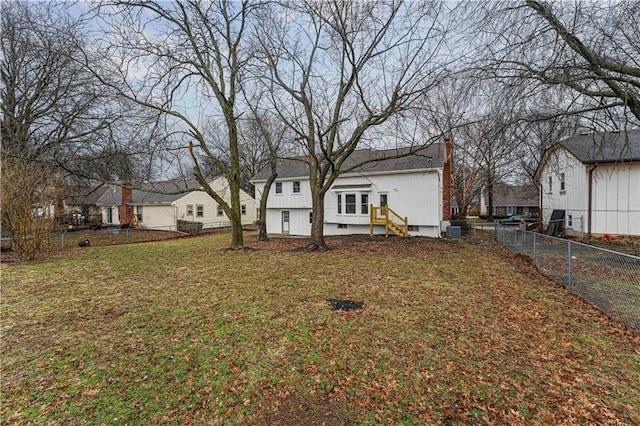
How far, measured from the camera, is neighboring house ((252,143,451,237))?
55.6 ft

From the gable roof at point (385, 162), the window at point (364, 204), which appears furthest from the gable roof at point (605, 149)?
the window at point (364, 204)

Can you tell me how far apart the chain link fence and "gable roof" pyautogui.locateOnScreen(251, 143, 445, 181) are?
607 centimetres

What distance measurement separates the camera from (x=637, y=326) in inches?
195

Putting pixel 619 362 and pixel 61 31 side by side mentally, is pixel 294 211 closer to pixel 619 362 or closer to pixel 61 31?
pixel 61 31

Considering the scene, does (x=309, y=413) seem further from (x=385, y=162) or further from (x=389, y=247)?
(x=385, y=162)

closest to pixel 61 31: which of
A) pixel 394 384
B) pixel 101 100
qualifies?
pixel 101 100

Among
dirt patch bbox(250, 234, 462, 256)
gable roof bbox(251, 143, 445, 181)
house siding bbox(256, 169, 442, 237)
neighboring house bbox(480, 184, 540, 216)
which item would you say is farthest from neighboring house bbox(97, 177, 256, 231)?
neighboring house bbox(480, 184, 540, 216)

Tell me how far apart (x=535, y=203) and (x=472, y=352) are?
5453 centimetres

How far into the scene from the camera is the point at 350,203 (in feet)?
62.5

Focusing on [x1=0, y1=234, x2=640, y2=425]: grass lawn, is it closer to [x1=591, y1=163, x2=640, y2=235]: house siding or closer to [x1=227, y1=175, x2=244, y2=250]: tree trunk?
[x1=227, y1=175, x2=244, y2=250]: tree trunk

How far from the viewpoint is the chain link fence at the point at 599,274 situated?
561cm

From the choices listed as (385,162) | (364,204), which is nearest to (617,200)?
(385,162)

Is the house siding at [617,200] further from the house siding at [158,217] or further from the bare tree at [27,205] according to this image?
the house siding at [158,217]

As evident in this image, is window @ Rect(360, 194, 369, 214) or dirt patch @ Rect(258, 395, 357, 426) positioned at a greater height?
window @ Rect(360, 194, 369, 214)
